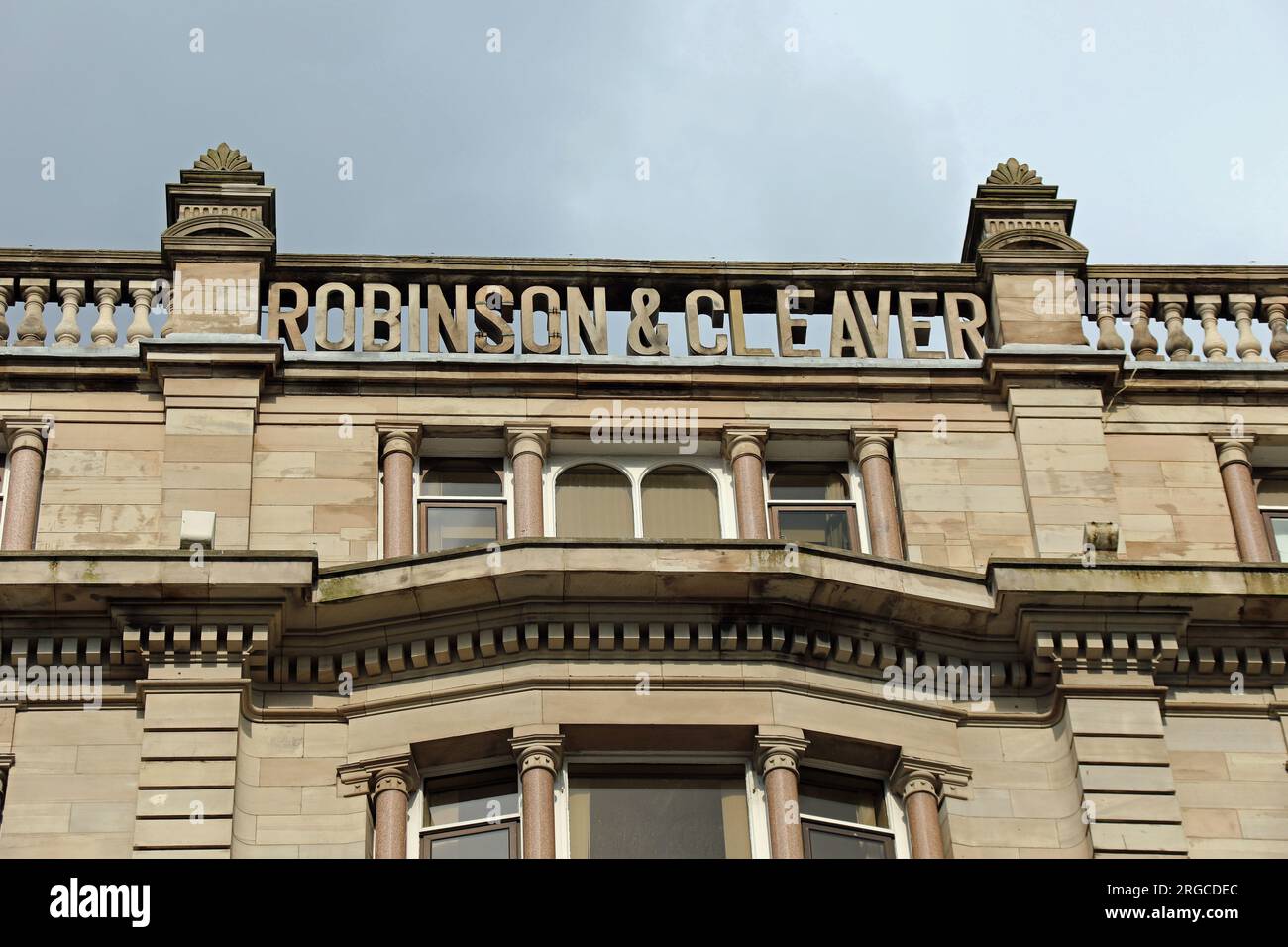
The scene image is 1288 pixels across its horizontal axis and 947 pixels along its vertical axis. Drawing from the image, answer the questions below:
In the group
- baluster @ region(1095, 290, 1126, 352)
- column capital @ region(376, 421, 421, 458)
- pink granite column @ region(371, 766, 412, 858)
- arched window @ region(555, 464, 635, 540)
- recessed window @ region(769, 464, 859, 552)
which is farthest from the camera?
baluster @ region(1095, 290, 1126, 352)

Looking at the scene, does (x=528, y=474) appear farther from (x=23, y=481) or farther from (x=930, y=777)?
(x=930, y=777)

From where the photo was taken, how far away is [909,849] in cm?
2764

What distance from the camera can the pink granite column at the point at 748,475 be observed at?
30.0m

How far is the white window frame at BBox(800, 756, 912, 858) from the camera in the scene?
91.3ft

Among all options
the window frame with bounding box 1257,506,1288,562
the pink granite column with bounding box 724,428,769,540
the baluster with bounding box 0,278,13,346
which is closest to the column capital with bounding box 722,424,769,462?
the pink granite column with bounding box 724,428,769,540

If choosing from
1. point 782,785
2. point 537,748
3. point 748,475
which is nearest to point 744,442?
point 748,475

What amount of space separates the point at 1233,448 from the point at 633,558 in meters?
7.12

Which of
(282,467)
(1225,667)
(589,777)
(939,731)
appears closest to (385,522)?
(282,467)

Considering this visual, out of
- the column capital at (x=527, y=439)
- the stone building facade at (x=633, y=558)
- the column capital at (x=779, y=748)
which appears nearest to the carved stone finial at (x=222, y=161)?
the stone building facade at (x=633, y=558)

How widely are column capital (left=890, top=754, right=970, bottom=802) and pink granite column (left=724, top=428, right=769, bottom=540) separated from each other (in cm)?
307

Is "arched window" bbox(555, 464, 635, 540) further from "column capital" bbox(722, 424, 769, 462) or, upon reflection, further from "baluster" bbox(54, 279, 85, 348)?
"baluster" bbox(54, 279, 85, 348)

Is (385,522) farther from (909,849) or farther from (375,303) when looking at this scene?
(909,849)

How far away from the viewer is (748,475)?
1200 inches

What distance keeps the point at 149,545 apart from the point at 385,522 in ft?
7.85
